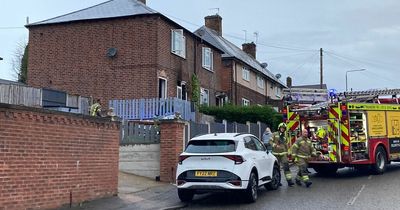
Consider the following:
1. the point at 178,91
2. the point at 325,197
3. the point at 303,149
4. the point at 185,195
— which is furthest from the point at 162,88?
the point at 325,197

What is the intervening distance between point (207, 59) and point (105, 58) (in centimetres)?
800

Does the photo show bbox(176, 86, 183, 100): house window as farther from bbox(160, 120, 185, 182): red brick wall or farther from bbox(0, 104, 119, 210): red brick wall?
bbox(0, 104, 119, 210): red brick wall

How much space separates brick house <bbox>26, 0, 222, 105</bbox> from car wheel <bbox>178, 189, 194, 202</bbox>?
40.7 ft

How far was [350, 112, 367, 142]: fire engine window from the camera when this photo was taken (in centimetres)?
1647

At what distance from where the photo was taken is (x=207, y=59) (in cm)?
3091

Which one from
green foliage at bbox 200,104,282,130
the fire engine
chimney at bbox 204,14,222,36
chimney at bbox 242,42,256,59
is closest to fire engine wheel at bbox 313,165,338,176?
the fire engine

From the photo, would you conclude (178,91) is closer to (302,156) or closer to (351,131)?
(351,131)

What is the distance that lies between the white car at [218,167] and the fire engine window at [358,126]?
5.73m

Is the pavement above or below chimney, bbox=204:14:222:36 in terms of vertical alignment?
below

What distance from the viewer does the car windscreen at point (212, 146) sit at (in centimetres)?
1138

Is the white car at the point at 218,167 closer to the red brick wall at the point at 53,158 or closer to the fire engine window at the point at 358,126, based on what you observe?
the red brick wall at the point at 53,158

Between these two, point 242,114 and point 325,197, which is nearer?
point 325,197

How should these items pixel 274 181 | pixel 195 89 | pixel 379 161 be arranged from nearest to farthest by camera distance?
pixel 274 181 < pixel 379 161 < pixel 195 89

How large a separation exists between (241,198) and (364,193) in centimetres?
320
